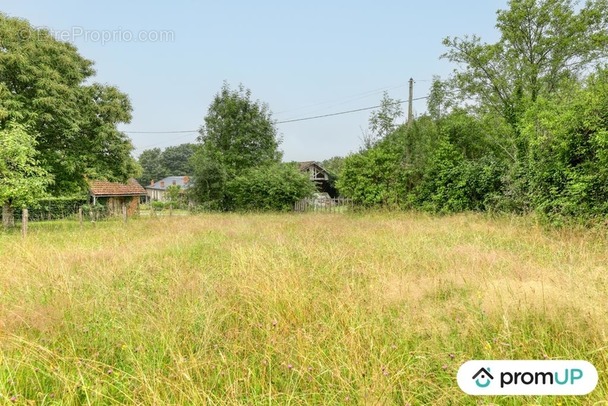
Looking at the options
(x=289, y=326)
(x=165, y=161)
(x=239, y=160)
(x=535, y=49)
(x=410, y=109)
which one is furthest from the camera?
(x=165, y=161)

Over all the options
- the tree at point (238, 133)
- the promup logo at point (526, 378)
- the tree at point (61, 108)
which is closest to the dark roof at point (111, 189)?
the tree at point (238, 133)

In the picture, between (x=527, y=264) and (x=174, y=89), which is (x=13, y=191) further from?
(x=527, y=264)

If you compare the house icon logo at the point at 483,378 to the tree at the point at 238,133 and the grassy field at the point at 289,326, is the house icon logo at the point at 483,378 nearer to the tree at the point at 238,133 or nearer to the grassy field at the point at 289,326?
the grassy field at the point at 289,326

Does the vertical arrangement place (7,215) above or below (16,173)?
below

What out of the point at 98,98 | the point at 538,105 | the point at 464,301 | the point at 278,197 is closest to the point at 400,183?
the point at 538,105

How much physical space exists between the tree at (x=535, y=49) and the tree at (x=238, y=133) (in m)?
12.6

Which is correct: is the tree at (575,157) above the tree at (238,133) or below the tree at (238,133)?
below

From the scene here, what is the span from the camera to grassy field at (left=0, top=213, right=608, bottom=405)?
1.76 m

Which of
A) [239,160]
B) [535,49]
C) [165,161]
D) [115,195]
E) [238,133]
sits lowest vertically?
[115,195]

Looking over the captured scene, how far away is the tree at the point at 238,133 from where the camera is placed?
68.9ft

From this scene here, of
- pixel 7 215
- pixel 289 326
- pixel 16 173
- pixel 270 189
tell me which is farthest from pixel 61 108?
pixel 289 326

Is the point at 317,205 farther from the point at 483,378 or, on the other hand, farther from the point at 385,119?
the point at 483,378

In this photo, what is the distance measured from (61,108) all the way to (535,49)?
67.4 feet

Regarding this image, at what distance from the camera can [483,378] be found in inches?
67.2
